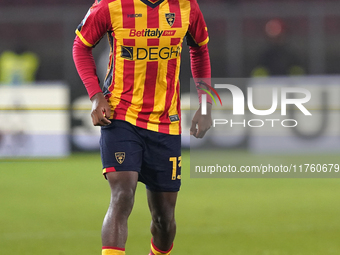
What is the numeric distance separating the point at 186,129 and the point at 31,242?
18.9 ft

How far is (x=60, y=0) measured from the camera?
43.8 ft

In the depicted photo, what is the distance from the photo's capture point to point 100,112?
3.02 meters

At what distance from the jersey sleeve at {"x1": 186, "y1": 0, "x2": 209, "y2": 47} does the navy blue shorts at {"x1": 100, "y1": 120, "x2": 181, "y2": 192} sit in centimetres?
61

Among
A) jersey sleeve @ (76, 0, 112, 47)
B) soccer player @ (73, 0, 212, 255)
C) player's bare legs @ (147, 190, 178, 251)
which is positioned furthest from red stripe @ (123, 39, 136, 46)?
player's bare legs @ (147, 190, 178, 251)

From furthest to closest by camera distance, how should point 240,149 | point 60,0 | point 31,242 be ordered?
1. point 60,0
2. point 240,149
3. point 31,242

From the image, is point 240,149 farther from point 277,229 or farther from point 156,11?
point 156,11

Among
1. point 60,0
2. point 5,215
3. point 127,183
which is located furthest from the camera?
point 60,0

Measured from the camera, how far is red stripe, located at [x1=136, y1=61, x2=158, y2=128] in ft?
10.4

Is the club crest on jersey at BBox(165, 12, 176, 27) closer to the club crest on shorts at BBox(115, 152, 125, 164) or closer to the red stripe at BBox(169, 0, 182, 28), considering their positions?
the red stripe at BBox(169, 0, 182, 28)

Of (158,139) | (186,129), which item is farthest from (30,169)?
(158,139)

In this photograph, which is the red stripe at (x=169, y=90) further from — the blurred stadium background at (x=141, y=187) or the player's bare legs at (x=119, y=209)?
the blurred stadium background at (x=141, y=187)

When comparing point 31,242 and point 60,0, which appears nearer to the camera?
point 31,242

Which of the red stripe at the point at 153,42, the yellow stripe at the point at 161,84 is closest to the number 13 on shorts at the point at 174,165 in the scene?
the yellow stripe at the point at 161,84

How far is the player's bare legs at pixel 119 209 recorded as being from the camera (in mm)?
2881
